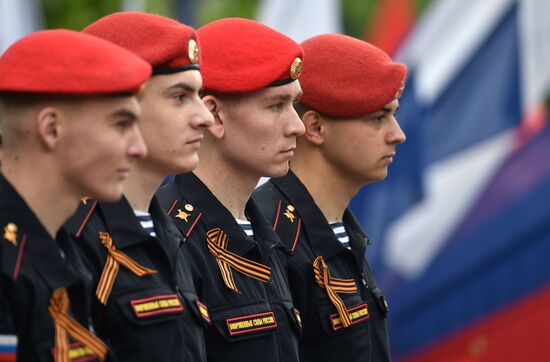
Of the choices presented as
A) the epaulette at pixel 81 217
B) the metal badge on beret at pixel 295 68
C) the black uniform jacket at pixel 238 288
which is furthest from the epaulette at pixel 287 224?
the epaulette at pixel 81 217

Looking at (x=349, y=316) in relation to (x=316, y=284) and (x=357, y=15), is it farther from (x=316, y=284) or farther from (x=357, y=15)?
(x=357, y=15)

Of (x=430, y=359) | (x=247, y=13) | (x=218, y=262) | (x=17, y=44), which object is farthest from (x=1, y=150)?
(x=247, y=13)

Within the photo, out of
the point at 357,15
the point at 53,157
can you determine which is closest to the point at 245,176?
the point at 53,157

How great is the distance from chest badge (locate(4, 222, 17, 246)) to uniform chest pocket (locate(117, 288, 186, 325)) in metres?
0.62

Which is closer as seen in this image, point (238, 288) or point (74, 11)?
point (238, 288)

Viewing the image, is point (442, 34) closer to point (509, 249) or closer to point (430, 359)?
point (509, 249)

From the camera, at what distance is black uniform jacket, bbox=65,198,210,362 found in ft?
16.2

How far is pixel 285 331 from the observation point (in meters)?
5.94

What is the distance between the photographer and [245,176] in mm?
6035

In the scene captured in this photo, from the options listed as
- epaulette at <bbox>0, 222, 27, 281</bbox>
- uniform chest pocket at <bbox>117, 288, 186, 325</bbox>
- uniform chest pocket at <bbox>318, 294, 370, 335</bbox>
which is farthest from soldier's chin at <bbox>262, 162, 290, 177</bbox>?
epaulette at <bbox>0, 222, 27, 281</bbox>

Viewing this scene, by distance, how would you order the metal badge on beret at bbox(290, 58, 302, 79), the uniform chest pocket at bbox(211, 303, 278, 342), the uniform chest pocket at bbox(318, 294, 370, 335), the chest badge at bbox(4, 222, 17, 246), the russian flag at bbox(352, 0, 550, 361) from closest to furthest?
Result: the chest badge at bbox(4, 222, 17, 246) → the uniform chest pocket at bbox(211, 303, 278, 342) → the metal badge on beret at bbox(290, 58, 302, 79) → the uniform chest pocket at bbox(318, 294, 370, 335) → the russian flag at bbox(352, 0, 550, 361)

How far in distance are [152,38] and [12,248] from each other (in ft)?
4.02

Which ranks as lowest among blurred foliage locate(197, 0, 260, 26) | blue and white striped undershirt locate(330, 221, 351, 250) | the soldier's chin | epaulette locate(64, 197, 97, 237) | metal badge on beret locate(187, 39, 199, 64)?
blurred foliage locate(197, 0, 260, 26)

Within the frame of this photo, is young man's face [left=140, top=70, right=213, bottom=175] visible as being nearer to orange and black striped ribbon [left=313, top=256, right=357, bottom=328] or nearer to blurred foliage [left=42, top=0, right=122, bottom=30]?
orange and black striped ribbon [left=313, top=256, right=357, bottom=328]
